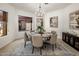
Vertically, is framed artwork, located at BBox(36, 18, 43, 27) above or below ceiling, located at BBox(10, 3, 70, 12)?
below

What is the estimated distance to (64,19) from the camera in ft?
9.73

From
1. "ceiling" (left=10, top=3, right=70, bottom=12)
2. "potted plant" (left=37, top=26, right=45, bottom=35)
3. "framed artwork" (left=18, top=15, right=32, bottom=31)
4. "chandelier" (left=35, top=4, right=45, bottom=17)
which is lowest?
"potted plant" (left=37, top=26, right=45, bottom=35)

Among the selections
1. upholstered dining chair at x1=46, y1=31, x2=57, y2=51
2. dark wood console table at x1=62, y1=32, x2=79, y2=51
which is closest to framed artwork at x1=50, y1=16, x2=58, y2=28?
upholstered dining chair at x1=46, y1=31, x2=57, y2=51

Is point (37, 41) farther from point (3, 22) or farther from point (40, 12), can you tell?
point (3, 22)

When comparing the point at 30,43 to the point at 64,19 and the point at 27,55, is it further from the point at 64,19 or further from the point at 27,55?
the point at 64,19

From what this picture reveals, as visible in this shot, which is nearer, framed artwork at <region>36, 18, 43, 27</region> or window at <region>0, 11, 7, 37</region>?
window at <region>0, 11, 7, 37</region>

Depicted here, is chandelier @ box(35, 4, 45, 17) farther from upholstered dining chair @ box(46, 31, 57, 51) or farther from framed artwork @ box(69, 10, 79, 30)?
framed artwork @ box(69, 10, 79, 30)

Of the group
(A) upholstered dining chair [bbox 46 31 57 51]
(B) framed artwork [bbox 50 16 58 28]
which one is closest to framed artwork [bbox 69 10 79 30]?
(B) framed artwork [bbox 50 16 58 28]

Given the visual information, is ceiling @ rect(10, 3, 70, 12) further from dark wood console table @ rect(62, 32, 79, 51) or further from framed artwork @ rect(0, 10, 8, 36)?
dark wood console table @ rect(62, 32, 79, 51)

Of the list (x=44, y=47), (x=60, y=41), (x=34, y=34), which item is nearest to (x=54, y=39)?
(x=60, y=41)

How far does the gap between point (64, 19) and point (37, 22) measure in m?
0.82

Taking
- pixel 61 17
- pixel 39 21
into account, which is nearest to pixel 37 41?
pixel 39 21

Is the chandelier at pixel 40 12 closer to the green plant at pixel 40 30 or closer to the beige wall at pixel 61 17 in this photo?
the beige wall at pixel 61 17

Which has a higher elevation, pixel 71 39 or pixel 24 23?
pixel 24 23
